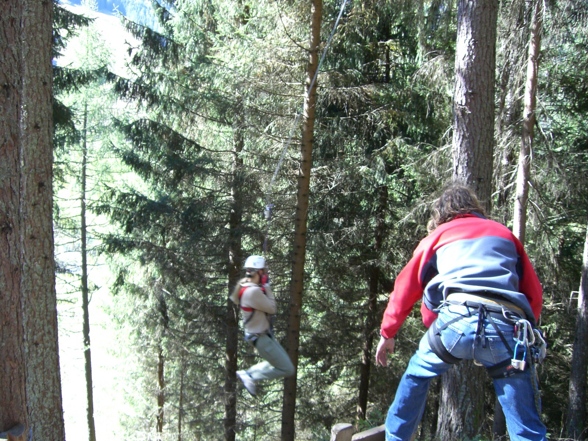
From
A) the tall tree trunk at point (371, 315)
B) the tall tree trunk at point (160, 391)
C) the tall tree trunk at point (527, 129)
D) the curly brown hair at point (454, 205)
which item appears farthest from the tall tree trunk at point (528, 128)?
the tall tree trunk at point (160, 391)

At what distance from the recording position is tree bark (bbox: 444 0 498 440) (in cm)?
595

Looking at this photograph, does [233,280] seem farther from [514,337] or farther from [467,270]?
[514,337]

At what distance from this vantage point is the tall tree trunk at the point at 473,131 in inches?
234

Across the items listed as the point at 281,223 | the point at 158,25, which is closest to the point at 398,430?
the point at 281,223

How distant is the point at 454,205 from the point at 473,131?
2.64 m

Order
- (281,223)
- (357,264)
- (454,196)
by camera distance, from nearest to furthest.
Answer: (454,196)
(281,223)
(357,264)

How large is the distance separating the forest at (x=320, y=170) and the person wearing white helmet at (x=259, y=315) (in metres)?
3.46

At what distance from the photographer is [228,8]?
39.4 ft

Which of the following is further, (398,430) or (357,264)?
(357,264)

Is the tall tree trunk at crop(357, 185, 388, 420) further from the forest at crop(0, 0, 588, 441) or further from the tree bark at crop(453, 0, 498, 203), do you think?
the tree bark at crop(453, 0, 498, 203)

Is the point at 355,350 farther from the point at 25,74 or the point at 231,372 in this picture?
the point at 25,74

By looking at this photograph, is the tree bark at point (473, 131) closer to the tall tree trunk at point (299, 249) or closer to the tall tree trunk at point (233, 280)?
the tall tree trunk at point (299, 249)

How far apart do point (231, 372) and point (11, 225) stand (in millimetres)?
8737

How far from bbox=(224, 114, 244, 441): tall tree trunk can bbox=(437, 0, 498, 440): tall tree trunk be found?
6.57m
